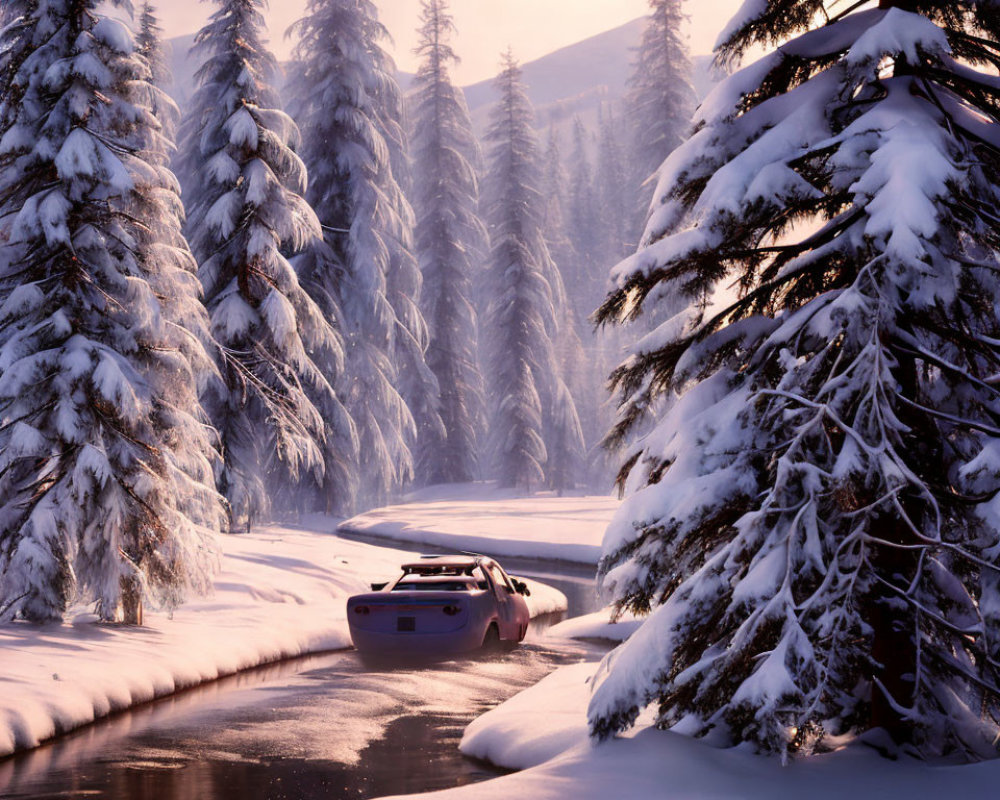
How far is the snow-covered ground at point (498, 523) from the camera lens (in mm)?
31891

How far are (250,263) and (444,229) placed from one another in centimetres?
2676

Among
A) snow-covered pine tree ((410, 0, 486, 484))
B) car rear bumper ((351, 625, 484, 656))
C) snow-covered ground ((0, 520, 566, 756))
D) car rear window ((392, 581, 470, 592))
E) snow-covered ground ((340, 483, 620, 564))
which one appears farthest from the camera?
snow-covered pine tree ((410, 0, 486, 484))

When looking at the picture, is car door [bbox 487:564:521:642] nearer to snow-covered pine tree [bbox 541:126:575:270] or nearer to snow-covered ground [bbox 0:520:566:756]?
snow-covered ground [bbox 0:520:566:756]

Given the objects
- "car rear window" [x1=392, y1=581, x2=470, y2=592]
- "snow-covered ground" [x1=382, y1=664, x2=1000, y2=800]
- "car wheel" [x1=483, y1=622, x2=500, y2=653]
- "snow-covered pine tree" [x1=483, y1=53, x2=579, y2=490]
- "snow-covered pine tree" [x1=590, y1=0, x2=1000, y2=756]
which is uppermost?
"snow-covered pine tree" [x1=483, y1=53, x2=579, y2=490]

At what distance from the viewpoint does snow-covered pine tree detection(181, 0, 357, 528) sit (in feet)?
82.7

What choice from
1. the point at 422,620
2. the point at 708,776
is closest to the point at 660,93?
the point at 422,620

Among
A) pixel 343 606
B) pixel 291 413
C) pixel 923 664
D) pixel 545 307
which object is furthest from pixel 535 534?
pixel 923 664

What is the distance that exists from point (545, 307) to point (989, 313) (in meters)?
43.5

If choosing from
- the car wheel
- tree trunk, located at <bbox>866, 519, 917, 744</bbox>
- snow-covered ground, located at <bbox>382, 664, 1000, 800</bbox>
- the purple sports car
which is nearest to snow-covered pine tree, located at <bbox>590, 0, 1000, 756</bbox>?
tree trunk, located at <bbox>866, 519, 917, 744</bbox>

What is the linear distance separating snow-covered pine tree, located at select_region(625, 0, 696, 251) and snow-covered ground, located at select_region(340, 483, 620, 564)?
37.8 ft

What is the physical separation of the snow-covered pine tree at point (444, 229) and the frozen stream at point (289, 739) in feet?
119

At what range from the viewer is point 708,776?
23.3 ft

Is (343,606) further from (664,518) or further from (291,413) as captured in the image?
(664,518)

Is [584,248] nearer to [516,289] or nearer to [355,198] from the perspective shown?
[516,289]
